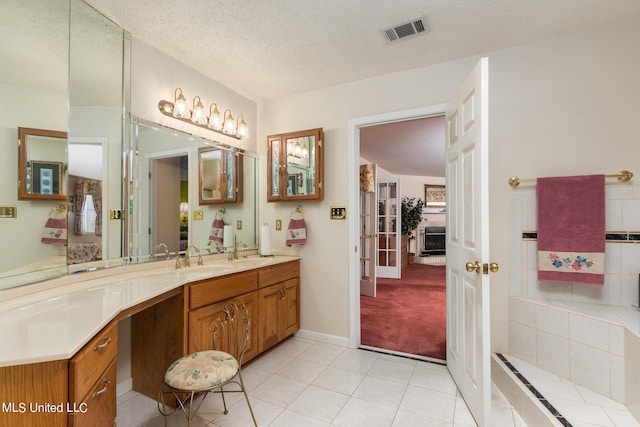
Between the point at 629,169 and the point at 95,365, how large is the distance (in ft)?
9.85

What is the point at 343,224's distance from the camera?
2701 mm

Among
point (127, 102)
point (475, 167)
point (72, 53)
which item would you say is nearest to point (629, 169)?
point (475, 167)

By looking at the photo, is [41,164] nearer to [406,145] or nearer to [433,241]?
[406,145]

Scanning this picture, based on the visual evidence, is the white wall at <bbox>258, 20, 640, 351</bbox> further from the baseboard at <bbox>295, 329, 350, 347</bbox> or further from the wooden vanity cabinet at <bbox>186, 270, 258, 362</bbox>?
the wooden vanity cabinet at <bbox>186, 270, 258, 362</bbox>

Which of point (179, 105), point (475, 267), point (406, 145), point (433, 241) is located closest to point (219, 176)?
point (179, 105)

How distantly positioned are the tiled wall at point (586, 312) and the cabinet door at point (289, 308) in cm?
176

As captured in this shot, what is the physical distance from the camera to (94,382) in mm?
1007

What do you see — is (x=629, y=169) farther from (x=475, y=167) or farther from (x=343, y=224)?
(x=343, y=224)

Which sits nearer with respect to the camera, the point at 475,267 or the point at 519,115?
the point at 475,267

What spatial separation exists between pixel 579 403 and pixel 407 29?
241 cm

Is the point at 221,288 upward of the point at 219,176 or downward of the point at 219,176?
downward

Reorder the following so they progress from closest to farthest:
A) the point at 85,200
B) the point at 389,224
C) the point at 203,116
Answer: the point at 85,200 < the point at 203,116 < the point at 389,224

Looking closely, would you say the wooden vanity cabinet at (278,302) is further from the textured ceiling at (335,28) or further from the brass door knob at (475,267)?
the textured ceiling at (335,28)

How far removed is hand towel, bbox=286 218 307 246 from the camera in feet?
9.18
